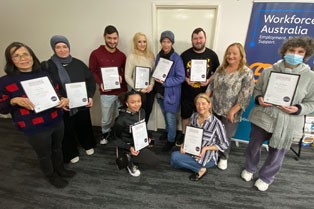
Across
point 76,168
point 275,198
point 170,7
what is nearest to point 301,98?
point 275,198

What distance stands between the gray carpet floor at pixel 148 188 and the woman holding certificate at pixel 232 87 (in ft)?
2.34

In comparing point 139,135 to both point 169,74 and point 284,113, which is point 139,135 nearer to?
point 169,74

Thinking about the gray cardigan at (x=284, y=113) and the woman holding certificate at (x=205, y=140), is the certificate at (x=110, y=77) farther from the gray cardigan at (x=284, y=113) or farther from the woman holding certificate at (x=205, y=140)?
the gray cardigan at (x=284, y=113)

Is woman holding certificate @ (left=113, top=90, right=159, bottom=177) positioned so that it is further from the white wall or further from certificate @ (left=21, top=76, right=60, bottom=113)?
the white wall

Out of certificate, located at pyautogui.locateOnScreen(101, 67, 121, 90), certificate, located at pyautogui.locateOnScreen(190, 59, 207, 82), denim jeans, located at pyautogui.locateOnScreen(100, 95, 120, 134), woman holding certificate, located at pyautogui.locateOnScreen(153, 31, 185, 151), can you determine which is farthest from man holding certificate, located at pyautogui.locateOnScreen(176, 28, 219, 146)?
denim jeans, located at pyautogui.locateOnScreen(100, 95, 120, 134)

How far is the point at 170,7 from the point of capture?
246cm

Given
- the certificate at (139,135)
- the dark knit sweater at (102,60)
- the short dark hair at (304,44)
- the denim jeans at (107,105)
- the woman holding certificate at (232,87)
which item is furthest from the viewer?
the denim jeans at (107,105)

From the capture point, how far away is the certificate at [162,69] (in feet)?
7.38

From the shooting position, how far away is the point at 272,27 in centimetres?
224

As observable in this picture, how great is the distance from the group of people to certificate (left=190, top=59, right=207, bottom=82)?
3.4 inches

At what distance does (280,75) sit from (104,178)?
7.60 feet

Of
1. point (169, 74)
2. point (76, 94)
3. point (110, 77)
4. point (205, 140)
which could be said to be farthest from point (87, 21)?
point (205, 140)

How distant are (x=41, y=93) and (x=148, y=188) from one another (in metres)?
1.58

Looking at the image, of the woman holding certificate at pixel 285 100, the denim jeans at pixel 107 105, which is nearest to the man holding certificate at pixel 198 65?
the woman holding certificate at pixel 285 100
